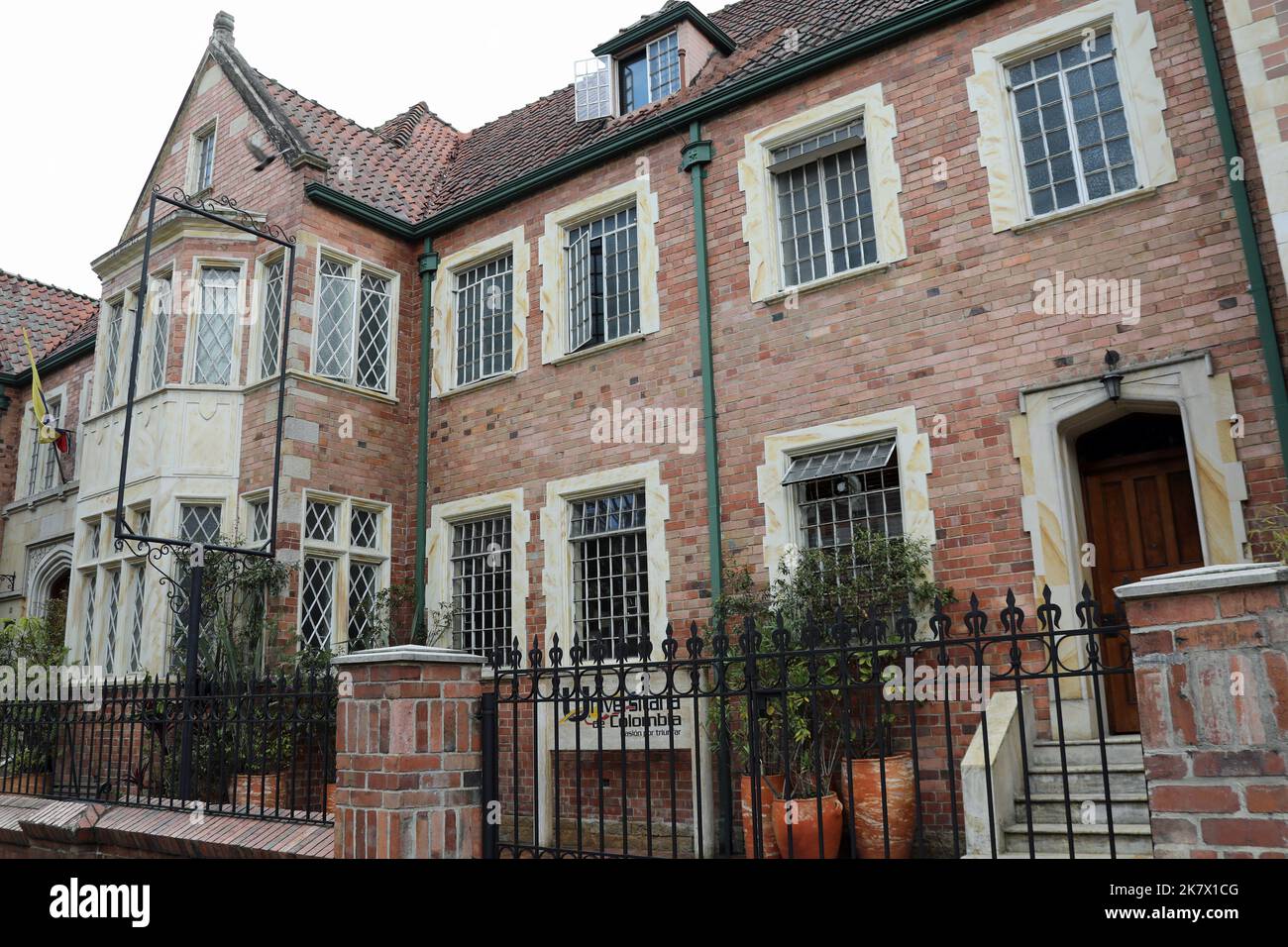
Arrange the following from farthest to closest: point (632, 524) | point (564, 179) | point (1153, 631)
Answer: point (564, 179) < point (632, 524) < point (1153, 631)

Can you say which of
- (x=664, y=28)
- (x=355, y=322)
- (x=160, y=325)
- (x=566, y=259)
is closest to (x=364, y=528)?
(x=355, y=322)

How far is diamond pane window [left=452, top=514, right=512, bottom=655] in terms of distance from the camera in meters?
13.0

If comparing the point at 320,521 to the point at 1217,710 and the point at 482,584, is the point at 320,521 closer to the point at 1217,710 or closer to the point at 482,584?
the point at 482,584

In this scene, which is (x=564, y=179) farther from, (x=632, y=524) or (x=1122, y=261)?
(x=1122, y=261)

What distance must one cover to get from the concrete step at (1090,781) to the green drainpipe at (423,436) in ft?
26.2

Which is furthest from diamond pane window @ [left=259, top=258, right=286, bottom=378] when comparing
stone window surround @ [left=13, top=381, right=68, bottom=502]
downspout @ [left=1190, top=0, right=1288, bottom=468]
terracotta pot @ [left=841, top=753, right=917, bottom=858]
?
downspout @ [left=1190, top=0, right=1288, bottom=468]

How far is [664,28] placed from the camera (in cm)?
1329

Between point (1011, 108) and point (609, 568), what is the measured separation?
256 inches

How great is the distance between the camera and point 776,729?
9445mm

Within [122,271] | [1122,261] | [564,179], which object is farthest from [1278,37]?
[122,271]

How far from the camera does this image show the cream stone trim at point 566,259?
12141 millimetres

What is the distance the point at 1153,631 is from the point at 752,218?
841 cm

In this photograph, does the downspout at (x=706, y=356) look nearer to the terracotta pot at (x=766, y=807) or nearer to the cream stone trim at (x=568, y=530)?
the cream stone trim at (x=568, y=530)

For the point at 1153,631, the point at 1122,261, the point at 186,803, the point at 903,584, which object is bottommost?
the point at 186,803
